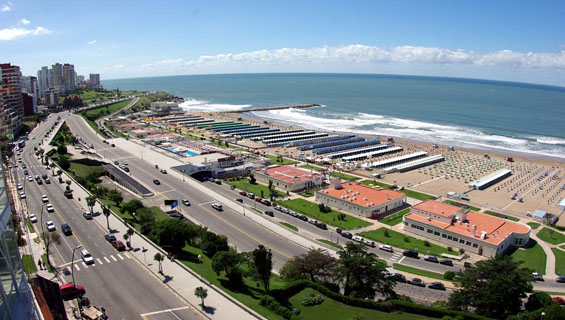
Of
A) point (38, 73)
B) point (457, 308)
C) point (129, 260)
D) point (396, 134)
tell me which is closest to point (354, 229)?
point (457, 308)

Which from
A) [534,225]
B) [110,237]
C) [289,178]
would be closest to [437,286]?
[534,225]

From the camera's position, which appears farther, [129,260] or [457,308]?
[129,260]

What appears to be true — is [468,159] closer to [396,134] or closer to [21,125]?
[396,134]

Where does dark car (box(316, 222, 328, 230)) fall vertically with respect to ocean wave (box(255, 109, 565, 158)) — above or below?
below

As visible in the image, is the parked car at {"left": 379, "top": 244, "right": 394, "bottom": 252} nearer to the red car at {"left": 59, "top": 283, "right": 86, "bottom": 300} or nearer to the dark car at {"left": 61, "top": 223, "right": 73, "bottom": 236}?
the red car at {"left": 59, "top": 283, "right": 86, "bottom": 300}

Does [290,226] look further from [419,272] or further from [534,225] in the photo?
[534,225]

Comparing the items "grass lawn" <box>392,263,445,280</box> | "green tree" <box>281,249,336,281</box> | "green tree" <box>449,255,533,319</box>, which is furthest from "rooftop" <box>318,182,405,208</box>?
"green tree" <box>449,255,533,319</box>

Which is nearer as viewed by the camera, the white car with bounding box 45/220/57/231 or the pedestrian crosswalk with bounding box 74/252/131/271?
the pedestrian crosswalk with bounding box 74/252/131/271

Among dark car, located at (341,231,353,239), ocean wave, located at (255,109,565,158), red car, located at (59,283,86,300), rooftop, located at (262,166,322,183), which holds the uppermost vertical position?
ocean wave, located at (255,109,565,158)
